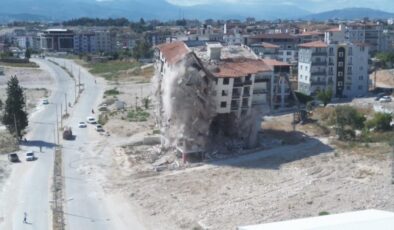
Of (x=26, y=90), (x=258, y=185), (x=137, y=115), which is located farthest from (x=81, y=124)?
(x=26, y=90)

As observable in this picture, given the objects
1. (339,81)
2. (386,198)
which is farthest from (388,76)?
(386,198)

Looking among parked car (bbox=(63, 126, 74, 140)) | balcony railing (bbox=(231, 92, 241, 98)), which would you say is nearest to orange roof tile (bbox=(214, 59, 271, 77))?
balcony railing (bbox=(231, 92, 241, 98))

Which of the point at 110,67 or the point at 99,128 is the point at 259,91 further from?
the point at 110,67

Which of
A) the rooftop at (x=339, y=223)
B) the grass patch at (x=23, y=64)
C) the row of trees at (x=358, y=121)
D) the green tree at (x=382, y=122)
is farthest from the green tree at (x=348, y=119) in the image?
the grass patch at (x=23, y=64)

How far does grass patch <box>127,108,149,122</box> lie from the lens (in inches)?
1869

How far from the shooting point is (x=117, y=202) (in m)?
27.3

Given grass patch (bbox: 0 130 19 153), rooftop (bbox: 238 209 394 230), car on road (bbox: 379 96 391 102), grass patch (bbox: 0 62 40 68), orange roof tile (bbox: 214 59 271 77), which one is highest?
orange roof tile (bbox: 214 59 271 77)

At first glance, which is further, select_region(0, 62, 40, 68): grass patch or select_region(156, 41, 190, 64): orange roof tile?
select_region(0, 62, 40, 68): grass patch

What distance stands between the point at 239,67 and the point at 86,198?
13.3 m

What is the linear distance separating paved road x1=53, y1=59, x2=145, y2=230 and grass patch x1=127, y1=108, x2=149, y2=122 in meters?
3.68

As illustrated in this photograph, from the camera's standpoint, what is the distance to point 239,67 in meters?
36.8

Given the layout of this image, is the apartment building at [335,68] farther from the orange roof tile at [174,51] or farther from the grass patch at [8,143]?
the grass patch at [8,143]

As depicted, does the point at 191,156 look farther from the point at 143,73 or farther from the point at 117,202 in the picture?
the point at 143,73

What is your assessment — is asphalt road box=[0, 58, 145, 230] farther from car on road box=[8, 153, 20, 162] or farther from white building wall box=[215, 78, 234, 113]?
white building wall box=[215, 78, 234, 113]
